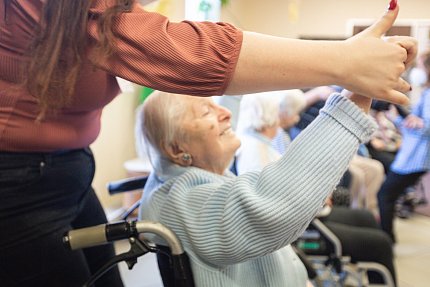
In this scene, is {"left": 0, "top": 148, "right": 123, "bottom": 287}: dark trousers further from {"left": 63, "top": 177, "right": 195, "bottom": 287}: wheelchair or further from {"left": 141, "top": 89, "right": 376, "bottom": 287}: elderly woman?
{"left": 141, "top": 89, "right": 376, "bottom": 287}: elderly woman

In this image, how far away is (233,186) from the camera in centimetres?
71

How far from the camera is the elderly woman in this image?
62cm

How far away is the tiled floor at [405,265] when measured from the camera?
2.04m

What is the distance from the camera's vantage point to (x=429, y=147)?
1.99m

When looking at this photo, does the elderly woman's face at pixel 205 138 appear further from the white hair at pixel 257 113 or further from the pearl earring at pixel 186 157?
the white hair at pixel 257 113

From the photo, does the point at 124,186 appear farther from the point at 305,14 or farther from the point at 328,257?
the point at 328,257

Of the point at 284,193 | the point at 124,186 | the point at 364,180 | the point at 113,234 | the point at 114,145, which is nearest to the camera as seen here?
the point at 284,193

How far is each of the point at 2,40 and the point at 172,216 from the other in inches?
16.4

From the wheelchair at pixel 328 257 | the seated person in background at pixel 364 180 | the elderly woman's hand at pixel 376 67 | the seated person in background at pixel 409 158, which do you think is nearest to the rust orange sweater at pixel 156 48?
the elderly woman's hand at pixel 376 67

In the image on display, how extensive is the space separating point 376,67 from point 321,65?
73mm

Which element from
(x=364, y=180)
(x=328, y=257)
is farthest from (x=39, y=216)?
(x=364, y=180)

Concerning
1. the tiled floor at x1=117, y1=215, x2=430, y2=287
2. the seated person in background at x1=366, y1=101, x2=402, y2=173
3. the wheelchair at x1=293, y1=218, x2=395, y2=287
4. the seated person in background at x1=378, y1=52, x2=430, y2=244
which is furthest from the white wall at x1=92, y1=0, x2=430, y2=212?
the seated person in background at x1=366, y1=101, x2=402, y2=173

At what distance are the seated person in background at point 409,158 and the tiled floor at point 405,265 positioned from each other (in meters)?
0.14

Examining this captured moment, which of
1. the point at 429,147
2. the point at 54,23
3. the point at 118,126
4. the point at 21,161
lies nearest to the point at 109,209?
the point at 118,126
